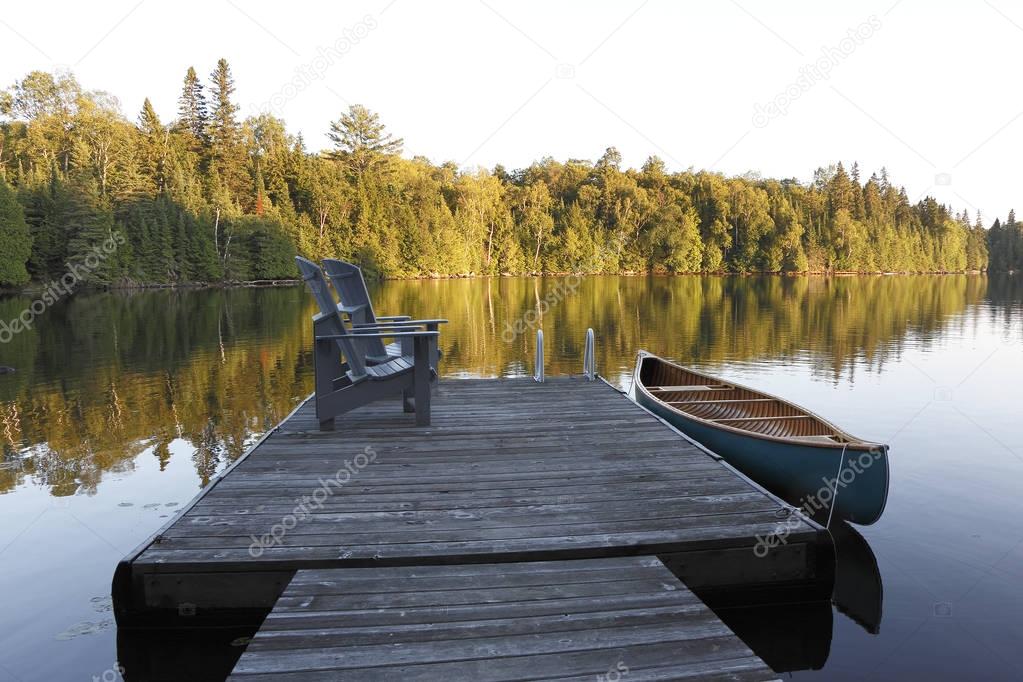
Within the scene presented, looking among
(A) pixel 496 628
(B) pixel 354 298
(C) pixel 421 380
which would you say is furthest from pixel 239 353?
(A) pixel 496 628

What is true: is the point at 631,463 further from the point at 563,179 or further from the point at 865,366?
the point at 563,179

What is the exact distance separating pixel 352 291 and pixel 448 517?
3.83 metres

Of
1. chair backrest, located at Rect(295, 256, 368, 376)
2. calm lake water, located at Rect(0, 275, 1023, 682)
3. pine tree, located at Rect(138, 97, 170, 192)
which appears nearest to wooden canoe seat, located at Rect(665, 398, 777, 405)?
calm lake water, located at Rect(0, 275, 1023, 682)

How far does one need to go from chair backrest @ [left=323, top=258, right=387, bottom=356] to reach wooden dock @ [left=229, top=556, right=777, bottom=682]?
3845 mm

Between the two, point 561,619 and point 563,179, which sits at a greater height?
point 563,179

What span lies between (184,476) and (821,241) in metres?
92.4

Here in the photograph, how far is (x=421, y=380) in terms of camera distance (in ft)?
21.5

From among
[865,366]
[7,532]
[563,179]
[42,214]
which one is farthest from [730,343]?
[563,179]

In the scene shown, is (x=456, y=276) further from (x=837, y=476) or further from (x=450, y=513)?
(x=450, y=513)

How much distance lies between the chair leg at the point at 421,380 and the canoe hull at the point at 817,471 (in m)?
3.00

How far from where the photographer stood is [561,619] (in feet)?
10.4

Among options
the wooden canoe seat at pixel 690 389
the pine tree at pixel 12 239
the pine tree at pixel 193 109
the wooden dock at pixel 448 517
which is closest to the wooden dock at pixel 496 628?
the wooden dock at pixel 448 517

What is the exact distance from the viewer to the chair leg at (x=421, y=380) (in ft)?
21.1

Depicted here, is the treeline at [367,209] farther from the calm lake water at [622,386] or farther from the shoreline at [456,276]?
the calm lake water at [622,386]
